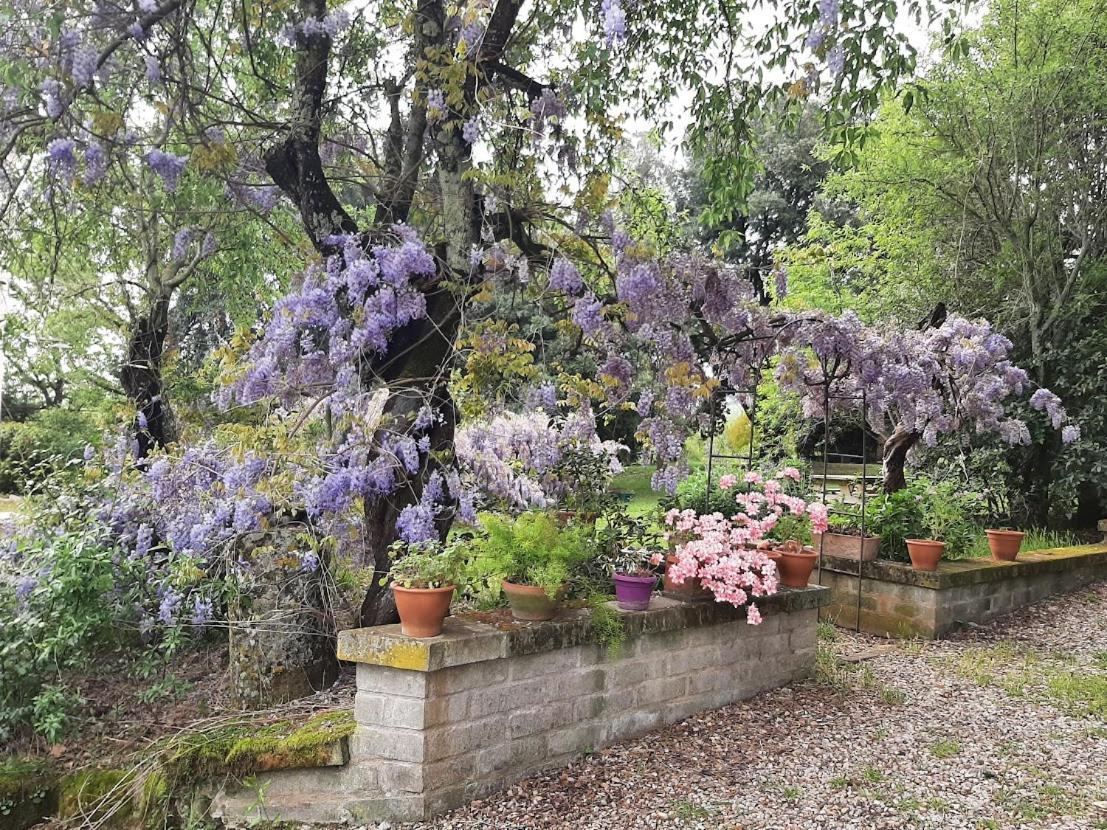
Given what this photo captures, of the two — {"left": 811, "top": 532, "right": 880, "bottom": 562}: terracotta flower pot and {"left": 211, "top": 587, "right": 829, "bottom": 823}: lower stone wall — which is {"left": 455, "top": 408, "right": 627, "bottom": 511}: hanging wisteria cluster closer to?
{"left": 211, "top": 587, "right": 829, "bottom": 823}: lower stone wall

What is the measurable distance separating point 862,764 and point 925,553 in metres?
2.66

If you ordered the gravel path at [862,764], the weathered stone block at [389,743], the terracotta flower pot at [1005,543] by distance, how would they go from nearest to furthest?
the weathered stone block at [389,743] → the gravel path at [862,764] → the terracotta flower pot at [1005,543]

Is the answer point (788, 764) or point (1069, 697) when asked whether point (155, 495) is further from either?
point (1069, 697)

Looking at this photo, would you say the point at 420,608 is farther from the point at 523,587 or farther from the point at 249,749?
the point at 249,749

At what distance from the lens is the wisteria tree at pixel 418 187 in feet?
12.2

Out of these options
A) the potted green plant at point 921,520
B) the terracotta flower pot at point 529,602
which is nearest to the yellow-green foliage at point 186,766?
the terracotta flower pot at point 529,602

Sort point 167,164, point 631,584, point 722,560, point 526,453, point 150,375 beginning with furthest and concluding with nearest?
point 150,375 < point 526,453 < point 167,164 < point 722,560 < point 631,584

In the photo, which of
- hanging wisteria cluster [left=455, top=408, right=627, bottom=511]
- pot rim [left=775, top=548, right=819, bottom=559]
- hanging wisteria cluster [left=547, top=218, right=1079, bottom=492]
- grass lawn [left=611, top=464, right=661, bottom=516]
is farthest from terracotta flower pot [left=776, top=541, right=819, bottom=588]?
grass lawn [left=611, top=464, right=661, bottom=516]

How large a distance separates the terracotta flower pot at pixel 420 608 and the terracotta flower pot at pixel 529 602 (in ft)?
1.27

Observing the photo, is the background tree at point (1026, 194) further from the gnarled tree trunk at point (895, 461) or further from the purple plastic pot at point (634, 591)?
the purple plastic pot at point (634, 591)

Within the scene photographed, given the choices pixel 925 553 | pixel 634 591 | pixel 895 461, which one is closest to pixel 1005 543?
pixel 895 461

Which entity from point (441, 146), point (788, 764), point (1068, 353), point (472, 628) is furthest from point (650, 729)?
point (1068, 353)

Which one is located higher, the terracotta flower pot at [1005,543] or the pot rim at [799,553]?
the pot rim at [799,553]

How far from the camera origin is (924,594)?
555 cm
